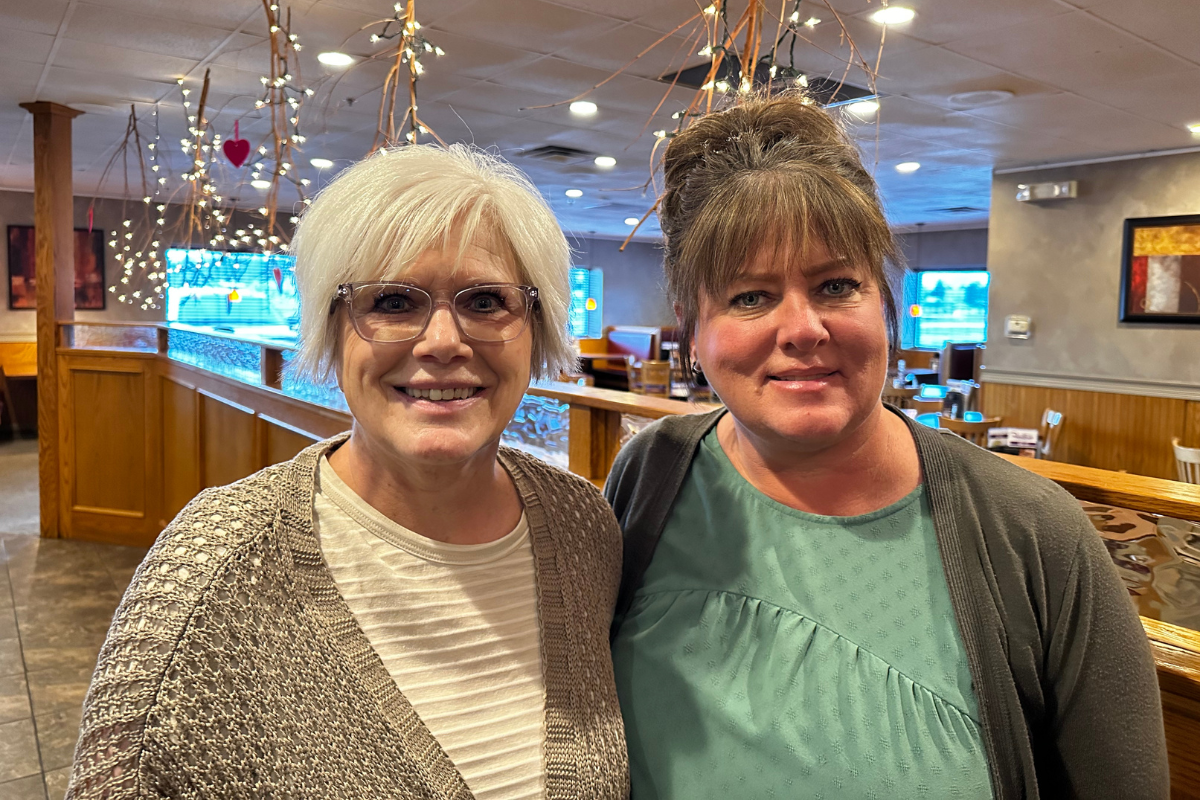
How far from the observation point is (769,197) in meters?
1.21

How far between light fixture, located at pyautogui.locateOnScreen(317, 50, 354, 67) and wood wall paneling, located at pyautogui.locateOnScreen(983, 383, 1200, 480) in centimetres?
600

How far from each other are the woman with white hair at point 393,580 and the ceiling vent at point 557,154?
23.3 ft

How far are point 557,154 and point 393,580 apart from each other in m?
7.57

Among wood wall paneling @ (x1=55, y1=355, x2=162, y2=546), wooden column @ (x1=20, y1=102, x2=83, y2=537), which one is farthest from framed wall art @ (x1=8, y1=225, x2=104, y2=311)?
wood wall paneling @ (x1=55, y1=355, x2=162, y2=546)

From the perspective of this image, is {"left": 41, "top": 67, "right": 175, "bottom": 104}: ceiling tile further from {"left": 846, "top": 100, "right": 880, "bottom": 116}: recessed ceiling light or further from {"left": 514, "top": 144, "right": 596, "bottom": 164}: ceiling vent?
{"left": 846, "top": 100, "right": 880, "bottom": 116}: recessed ceiling light

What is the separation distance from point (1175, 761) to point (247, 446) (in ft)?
16.7

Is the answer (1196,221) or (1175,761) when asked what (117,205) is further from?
(1175,761)

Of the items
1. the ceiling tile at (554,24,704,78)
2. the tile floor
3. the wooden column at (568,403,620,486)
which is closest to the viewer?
the wooden column at (568,403,620,486)

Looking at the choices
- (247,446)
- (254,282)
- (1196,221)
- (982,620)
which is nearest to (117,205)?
(254,282)

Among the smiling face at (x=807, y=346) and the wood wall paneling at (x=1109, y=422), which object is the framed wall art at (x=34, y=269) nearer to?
the wood wall paneling at (x=1109, y=422)

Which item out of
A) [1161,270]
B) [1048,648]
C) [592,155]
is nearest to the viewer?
[1048,648]

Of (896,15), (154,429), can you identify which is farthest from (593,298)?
(896,15)

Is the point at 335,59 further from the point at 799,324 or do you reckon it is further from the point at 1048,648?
the point at 1048,648

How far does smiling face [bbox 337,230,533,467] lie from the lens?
111 centimetres
